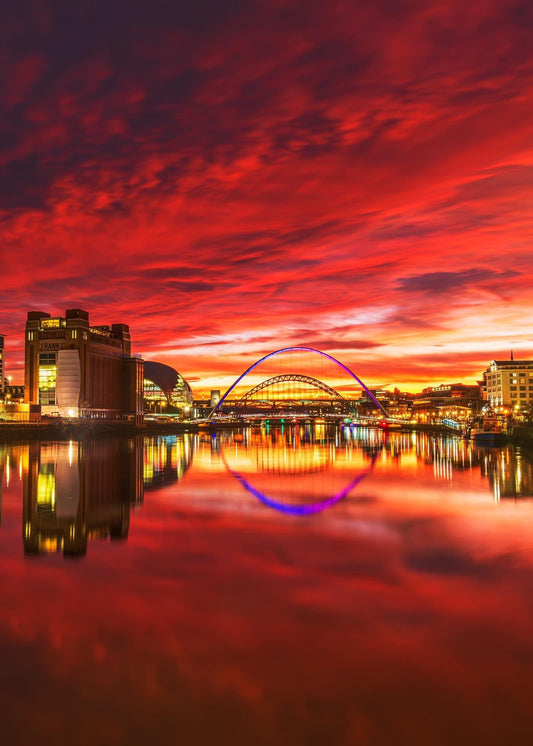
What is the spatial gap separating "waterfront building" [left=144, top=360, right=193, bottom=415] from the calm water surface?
164863 millimetres

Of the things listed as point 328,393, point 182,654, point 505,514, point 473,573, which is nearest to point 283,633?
point 182,654

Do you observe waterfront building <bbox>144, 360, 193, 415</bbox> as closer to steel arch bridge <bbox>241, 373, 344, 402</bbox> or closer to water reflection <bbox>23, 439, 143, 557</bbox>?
steel arch bridge <bbox>241, 373, 344, 402</bbox>

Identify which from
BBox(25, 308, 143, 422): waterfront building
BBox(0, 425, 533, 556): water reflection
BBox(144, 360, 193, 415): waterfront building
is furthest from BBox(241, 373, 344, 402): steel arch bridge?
BBox(0, 425, 533, 556): water reflection

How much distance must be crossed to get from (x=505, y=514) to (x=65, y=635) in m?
16.3

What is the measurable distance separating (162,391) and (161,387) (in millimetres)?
1298

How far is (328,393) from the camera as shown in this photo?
604 feet

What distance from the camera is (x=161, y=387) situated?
618ft

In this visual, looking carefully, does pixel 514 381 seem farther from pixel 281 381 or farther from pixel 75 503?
pixel 75 503

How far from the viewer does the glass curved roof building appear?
616 ft

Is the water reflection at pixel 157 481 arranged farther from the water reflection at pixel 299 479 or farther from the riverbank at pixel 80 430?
the riverbank at pixel 80 430

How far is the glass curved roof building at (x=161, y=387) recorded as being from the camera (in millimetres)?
187625

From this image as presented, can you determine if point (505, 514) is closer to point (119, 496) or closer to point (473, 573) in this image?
point (473, 573)

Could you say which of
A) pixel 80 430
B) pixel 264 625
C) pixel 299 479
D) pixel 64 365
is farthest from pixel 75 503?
pixel 64 365

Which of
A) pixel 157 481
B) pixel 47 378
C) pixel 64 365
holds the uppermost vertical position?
pixel 64 365
